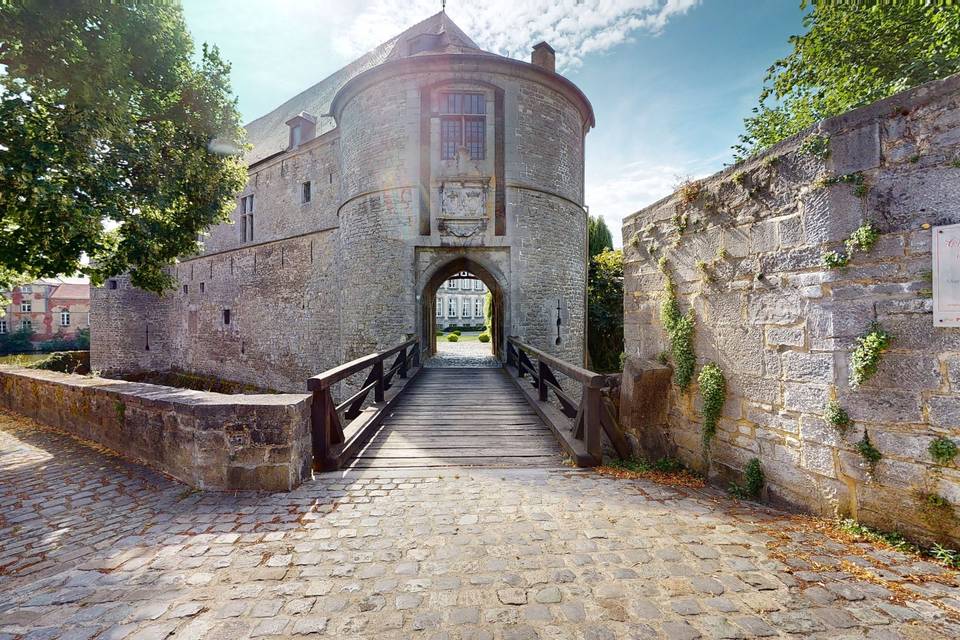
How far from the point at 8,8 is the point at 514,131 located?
8.58 meters

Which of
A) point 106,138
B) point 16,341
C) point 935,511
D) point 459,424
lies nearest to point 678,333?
point 935,511

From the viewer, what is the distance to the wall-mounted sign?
234cm

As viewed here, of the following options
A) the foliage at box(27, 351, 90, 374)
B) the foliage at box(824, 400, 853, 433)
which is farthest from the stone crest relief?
the foliage at box(27, 351, 90, 374)

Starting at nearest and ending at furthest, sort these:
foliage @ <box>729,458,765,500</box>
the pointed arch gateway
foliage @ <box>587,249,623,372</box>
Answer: foliage @ <box>729,458,765,500</box> → the pointed arch gateway → foliage @ <box>587,249,623,372</box>

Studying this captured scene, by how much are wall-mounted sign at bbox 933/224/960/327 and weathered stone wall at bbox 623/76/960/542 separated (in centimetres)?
4

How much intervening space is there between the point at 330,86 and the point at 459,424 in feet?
59.2

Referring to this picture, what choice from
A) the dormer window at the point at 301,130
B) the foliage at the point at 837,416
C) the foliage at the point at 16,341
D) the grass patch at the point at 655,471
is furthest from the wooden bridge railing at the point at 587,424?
the foliage at the point at 16,341

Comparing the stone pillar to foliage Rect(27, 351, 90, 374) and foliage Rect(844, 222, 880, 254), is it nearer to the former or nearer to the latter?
foliage Rect(844, 222, 880, 254)

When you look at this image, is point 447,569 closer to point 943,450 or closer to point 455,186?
point 943,450

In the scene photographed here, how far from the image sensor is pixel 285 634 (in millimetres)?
1854

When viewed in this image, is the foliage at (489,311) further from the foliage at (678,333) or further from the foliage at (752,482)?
the foliage at (752,482)

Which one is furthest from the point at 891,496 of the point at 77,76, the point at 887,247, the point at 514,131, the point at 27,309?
the point at 27,309

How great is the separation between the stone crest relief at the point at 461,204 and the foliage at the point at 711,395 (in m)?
7.18

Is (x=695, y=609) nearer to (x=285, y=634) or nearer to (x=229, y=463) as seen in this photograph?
(x=285, y=634)
